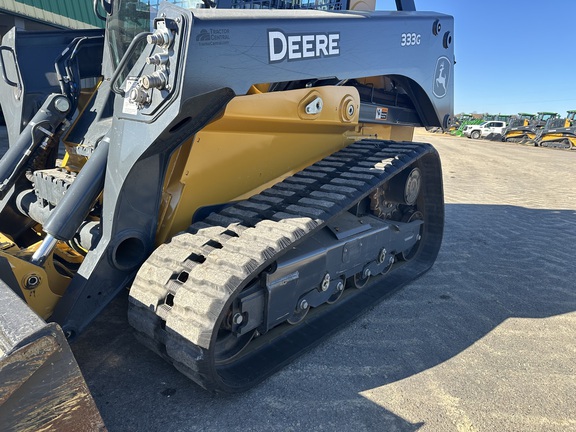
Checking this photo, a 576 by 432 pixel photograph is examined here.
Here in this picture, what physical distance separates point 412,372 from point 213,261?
1317 millimetres

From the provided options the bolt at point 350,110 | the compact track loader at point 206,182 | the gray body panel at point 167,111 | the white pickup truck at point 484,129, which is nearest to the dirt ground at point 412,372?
the compact track loader at point 206,182

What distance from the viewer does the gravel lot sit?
220 centimetres

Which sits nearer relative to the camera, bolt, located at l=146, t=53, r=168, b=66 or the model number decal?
bolt, located at l=146, t=53, r=168, b=66

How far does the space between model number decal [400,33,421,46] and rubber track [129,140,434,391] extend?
1.13 metres

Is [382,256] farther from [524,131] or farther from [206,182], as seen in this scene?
[524,131]

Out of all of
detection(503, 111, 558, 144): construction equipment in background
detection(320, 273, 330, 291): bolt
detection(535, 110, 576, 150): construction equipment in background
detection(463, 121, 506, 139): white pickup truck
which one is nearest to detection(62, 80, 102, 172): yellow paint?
detection(320, 273, 330, 291): bolt

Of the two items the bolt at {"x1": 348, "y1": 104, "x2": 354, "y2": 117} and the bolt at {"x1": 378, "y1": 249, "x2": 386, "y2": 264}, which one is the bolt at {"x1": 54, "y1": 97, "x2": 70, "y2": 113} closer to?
the bolt at {"x1": 348, "y1": 104, "x2": 354, "y2": 117}

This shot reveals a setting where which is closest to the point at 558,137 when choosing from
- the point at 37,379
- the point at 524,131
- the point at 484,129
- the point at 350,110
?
the point at 524,131

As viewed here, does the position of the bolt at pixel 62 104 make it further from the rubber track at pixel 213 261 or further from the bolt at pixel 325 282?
the bolt at pixel 325 282

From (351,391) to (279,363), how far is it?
1.35 ft

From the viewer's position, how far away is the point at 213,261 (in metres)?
2.18

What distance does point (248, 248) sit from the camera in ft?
7.33

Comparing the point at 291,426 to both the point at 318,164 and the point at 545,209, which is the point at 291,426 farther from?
the point at 545,209

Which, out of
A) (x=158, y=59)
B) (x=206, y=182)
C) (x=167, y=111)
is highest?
(x=158, y=59)
